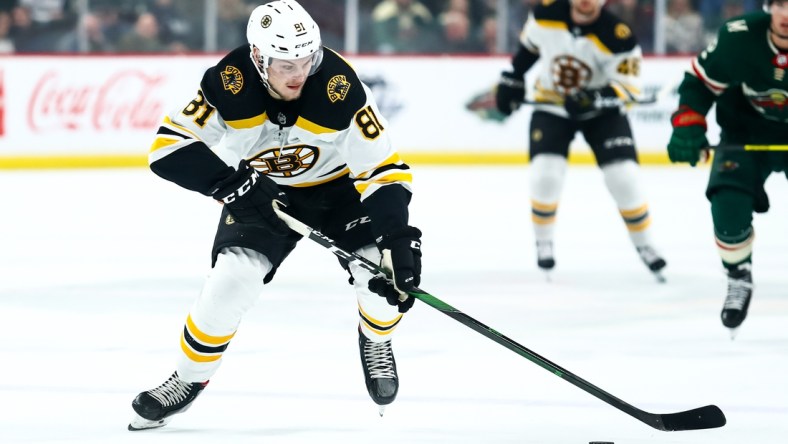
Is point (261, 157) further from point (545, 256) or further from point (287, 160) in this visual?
point (545, 256)

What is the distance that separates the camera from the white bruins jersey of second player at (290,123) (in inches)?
126

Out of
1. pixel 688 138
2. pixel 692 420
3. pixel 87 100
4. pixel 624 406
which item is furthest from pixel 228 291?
pixel 87 100

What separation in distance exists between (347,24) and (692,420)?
6.72 m

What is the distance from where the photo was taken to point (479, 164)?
9672mm

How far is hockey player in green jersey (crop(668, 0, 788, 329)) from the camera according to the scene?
4.18m

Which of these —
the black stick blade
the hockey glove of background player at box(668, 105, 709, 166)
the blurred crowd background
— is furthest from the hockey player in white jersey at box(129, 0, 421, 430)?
the blurred crowd background

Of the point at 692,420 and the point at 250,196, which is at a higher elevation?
the point at 250,196

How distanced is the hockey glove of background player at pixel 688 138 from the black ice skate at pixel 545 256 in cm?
144

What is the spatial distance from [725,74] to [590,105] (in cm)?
151

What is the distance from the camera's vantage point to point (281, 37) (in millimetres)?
3086

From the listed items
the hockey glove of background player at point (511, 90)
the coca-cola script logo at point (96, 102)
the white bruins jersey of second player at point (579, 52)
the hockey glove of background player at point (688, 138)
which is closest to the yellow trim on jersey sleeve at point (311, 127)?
the hockey glove of background player at point (688, 138)

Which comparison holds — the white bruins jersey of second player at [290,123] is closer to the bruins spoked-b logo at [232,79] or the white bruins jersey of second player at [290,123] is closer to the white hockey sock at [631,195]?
the bruins spoked-b logo at [232,79]

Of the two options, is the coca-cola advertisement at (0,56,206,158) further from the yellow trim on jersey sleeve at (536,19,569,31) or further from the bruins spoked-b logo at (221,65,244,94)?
the bruins spoked-b logo at (221,65,244,94)

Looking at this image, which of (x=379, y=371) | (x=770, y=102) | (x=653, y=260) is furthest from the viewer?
(x=653, y=260)
